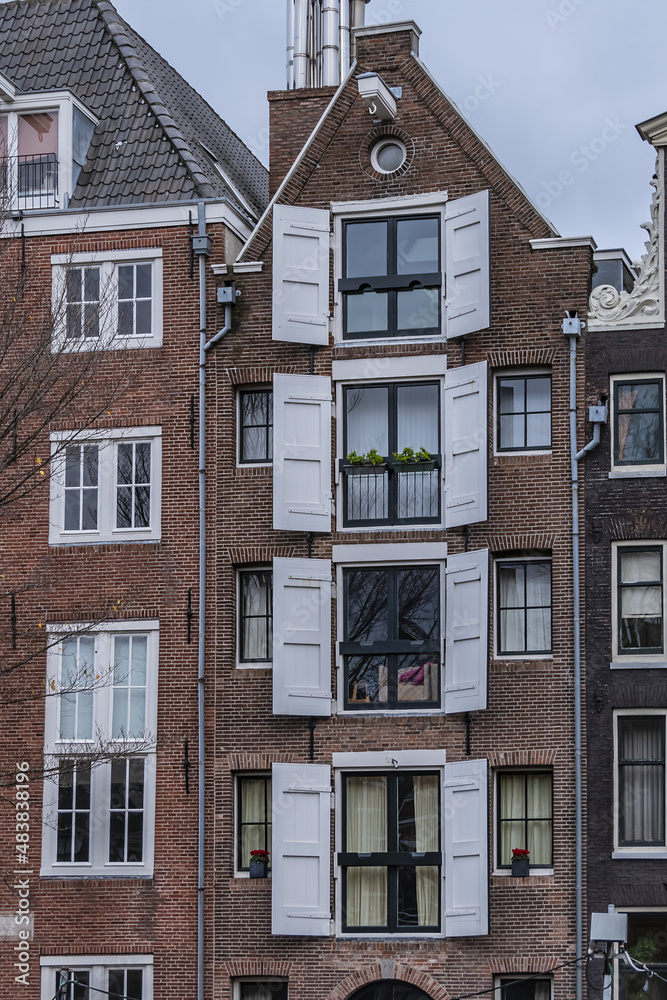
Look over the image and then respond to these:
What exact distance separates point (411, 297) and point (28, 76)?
882 cm

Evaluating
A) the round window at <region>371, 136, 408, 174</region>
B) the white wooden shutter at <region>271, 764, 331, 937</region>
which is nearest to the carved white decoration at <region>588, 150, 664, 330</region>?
the round window at <region>371, 136, 408, 174</region>

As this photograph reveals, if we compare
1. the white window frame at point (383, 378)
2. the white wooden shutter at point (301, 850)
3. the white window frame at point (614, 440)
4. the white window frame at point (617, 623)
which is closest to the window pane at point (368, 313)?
the white window frame at point (383, 378)

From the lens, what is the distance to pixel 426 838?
27.7 meters

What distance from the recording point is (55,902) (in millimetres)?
28266

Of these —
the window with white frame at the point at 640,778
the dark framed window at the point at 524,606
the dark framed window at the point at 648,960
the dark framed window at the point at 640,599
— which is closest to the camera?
the dark framed window at the point at 648,960

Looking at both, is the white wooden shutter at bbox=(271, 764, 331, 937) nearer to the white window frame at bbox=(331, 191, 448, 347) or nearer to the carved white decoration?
the white window frame at bbox=(331, 191, 448, 347)

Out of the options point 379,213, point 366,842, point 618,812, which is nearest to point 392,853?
point 366,842

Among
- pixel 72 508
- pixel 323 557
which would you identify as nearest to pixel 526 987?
pixel 323 557

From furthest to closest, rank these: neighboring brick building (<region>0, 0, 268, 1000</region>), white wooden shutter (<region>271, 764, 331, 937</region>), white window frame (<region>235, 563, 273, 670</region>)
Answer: white window frame (<region>235, 563, 273, 670</region>) → neighboring brick building (<region>0, 0, 268, 1000</region>) → white wooden shutter (<region>271, 764, 331, 937</region>)

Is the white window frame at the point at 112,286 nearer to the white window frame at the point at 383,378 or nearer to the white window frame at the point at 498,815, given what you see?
the white window frame at the point at 383,378

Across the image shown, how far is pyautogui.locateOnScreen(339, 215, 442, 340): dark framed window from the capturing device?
94.6 feet

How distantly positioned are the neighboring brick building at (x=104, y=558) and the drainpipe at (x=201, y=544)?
0.11 m

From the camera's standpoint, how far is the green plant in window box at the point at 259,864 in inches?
1098

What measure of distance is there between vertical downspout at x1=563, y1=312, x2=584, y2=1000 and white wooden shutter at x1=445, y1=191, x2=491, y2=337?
55.7 inches
